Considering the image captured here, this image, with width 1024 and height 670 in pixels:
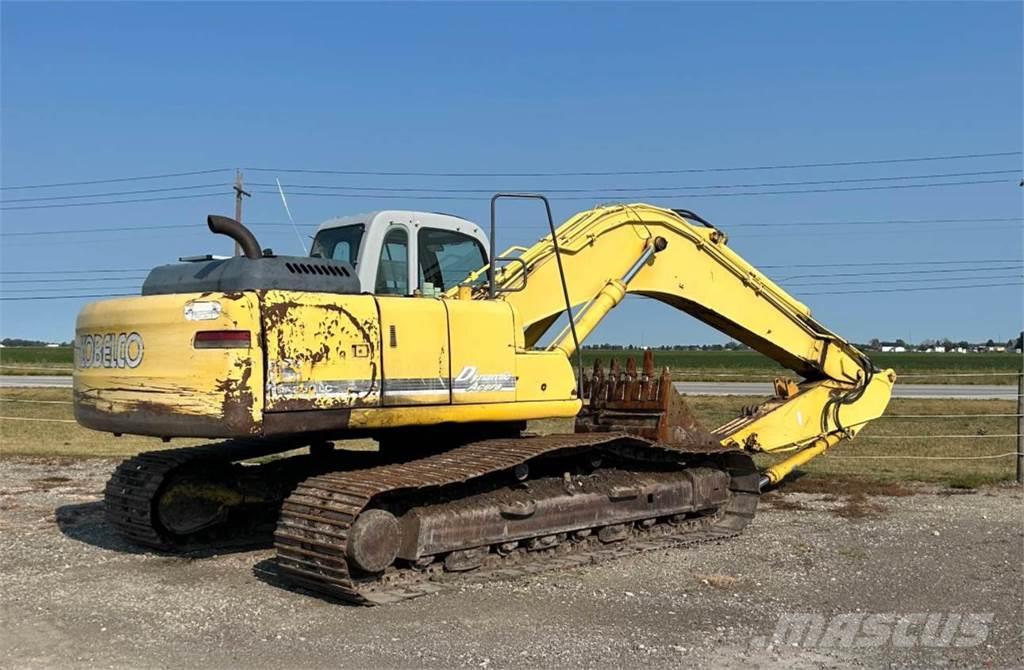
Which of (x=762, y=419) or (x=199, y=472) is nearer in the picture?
(x=199, y=472)

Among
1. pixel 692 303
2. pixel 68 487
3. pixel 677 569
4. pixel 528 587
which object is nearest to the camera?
pixel 528 587

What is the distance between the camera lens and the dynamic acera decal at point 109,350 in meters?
7.32

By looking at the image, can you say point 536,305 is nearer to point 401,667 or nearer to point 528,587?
point 528,587

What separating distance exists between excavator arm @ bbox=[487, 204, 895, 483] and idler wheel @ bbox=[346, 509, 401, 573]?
262 centimetres

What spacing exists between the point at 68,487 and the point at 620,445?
773cm

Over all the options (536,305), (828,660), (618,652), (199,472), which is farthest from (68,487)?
(828,660)

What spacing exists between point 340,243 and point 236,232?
151 centimetres

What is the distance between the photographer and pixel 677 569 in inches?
322

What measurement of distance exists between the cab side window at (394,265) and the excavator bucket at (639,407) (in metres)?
2.25

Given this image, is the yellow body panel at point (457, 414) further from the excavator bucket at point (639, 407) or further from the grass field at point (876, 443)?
A: the grass field at point (876, 443)

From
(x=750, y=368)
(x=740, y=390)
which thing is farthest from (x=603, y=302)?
(x=750, y=368)

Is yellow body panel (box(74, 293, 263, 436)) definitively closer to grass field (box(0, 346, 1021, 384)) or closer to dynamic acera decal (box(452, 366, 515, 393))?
dynamic acera decal (box(452, 366, 515, 393))

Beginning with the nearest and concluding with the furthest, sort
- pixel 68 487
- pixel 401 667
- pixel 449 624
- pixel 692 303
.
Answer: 1. pixel 401 667
2. pixel 449 624
3. pixel 692 303
4. pixel 68 487

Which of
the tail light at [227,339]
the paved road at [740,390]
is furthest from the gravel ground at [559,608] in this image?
the paved road at [740,390]
